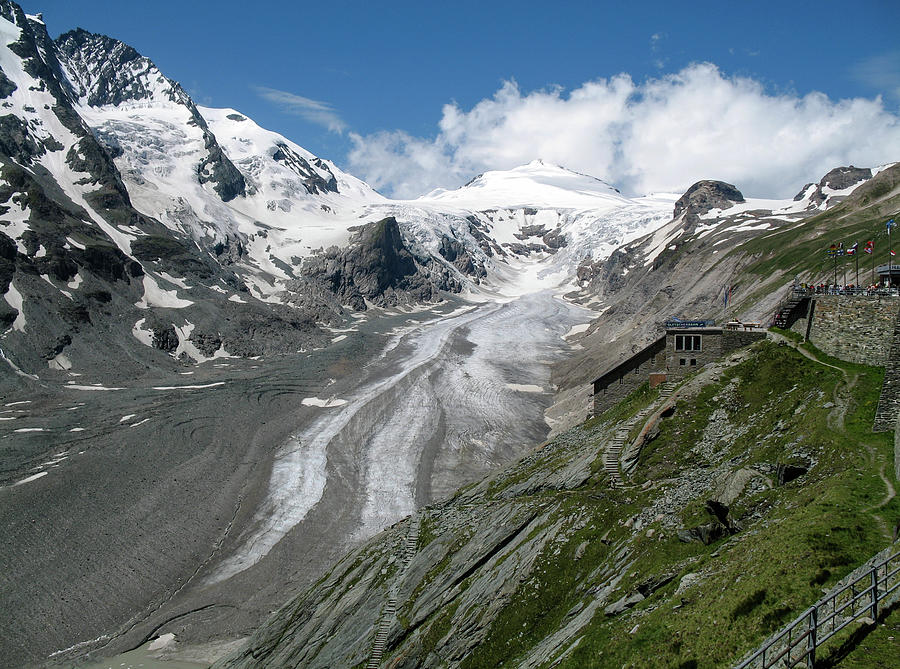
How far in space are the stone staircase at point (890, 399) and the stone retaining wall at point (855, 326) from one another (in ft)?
21.6

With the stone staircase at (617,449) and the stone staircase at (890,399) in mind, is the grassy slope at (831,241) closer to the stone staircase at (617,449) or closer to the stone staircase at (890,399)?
the stone staircase at (617,449)

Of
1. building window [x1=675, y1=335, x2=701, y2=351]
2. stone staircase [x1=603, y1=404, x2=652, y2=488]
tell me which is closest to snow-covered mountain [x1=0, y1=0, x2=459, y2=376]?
building window [x1=675, y1=335, x2=701, y2=351]

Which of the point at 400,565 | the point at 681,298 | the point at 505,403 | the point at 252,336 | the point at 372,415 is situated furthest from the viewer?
the point at 252,336

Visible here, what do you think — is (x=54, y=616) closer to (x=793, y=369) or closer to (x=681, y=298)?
(x=793, y=369)

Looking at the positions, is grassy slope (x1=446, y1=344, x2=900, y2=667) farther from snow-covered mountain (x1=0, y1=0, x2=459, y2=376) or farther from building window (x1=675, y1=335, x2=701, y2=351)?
snow-covered mountain (x1=0, y1=0, x2=459, y2=376)

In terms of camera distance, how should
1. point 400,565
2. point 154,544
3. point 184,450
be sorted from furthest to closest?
point 184,450 < point 154,544 < point 400,565

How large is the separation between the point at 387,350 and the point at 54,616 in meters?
97.3

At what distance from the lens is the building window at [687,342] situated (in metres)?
39.3

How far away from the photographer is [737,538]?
18562 millimetres

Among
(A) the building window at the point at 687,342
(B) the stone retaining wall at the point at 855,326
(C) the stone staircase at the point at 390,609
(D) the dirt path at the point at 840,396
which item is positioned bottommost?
(C) the stone staircase at the point at 390,609

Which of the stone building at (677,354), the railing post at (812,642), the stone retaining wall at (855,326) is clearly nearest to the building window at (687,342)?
the stone building at (677,354)

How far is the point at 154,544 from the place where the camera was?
170ft

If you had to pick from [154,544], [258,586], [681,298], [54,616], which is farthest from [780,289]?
[54,616]

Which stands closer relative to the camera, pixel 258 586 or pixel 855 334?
pixel 855 334
